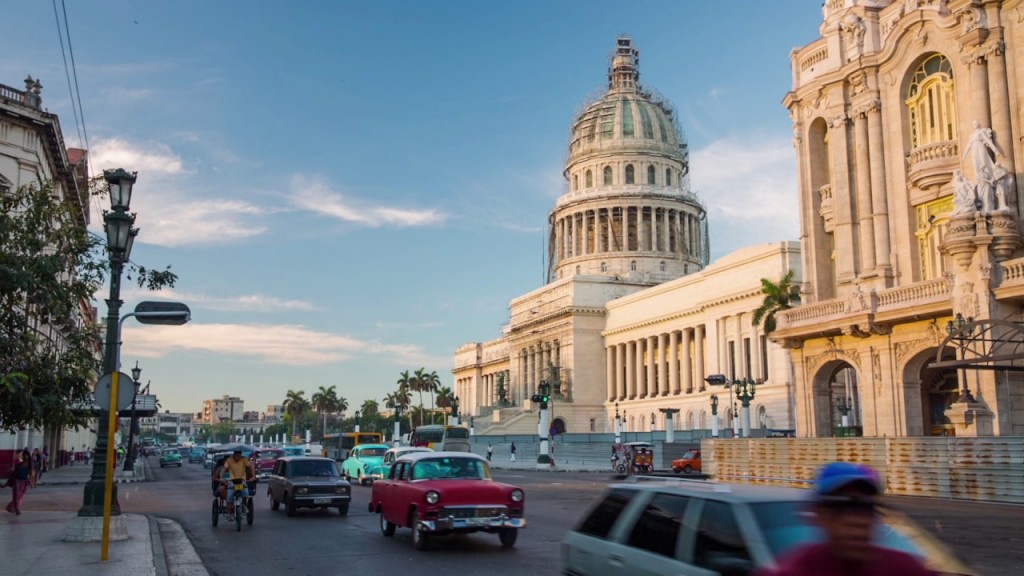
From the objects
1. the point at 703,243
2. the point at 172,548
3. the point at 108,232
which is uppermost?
the point at 703,243

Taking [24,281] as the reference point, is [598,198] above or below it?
above

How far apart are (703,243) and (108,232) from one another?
115094mm

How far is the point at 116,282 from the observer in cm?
1709

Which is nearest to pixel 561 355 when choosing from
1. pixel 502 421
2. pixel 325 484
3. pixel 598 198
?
pixel 502 421

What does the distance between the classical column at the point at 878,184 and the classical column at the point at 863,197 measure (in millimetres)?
210

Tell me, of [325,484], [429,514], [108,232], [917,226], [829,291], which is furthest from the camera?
[829,291]

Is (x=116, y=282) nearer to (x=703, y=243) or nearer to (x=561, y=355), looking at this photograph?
(x=561, y=355)

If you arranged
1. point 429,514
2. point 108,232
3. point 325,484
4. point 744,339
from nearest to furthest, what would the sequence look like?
1. point 429,514
2. point 108,232
3. point 325,484
4. point 744,339

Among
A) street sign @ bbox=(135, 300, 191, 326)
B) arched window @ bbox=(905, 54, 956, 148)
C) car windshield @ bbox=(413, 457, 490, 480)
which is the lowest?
car windshield @ bbox=(413, 457, 490, 480)

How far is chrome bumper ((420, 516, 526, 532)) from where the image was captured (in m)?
15.3

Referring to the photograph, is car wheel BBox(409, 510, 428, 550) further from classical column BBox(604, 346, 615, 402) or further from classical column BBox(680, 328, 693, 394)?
classical column BBox(604, 346, 615, 402)

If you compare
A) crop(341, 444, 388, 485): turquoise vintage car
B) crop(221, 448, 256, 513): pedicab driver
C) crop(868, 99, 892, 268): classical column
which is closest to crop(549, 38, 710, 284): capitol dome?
crop(868, 99, 892, 268): classical column

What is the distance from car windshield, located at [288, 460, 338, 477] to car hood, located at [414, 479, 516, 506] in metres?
8.32

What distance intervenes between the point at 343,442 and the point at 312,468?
41.1 meters
